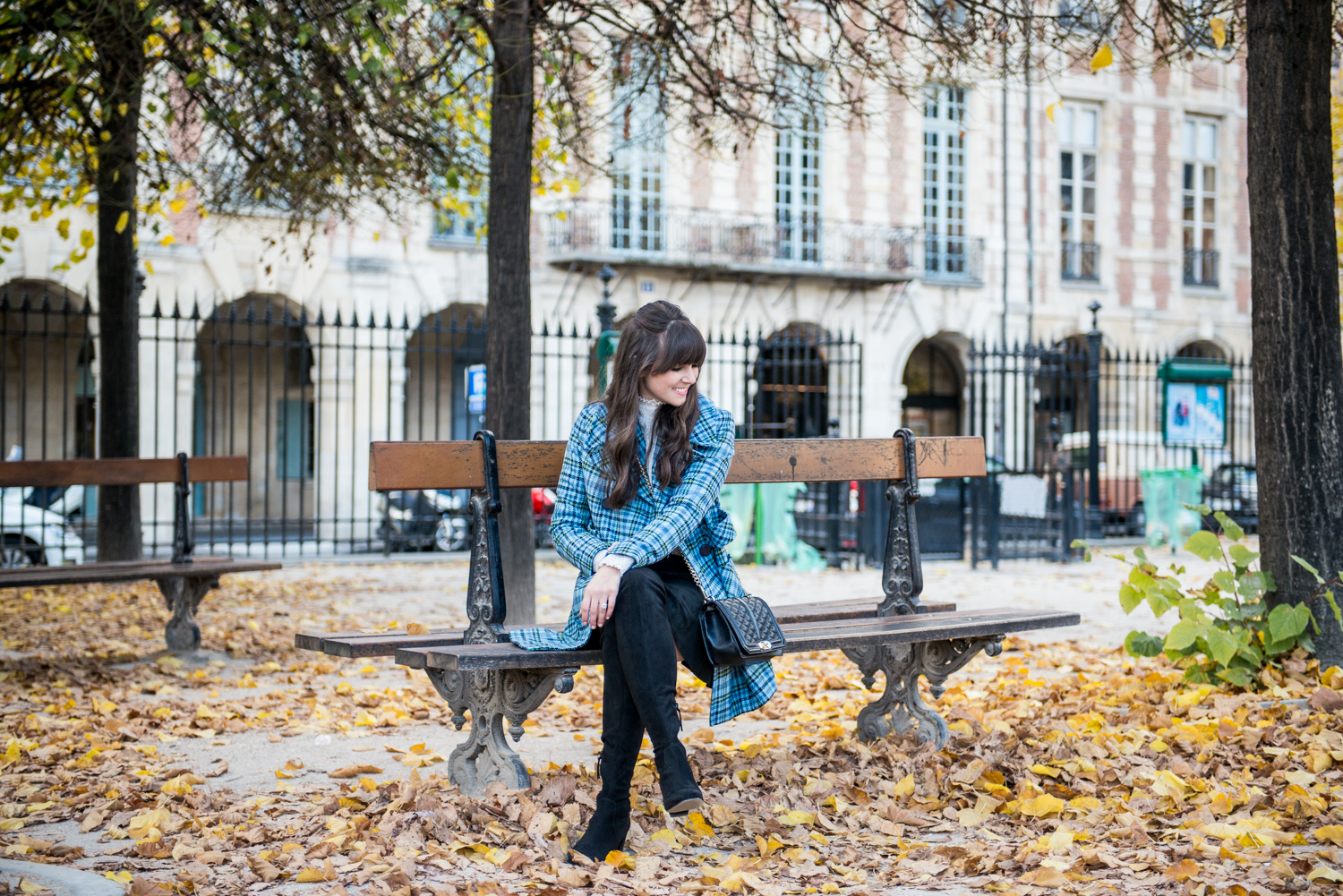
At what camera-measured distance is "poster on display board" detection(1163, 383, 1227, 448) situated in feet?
45.2

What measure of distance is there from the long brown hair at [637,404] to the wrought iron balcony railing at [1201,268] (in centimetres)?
2526

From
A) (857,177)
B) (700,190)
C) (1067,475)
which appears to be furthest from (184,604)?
(857,177)

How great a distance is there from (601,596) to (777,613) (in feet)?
3.73

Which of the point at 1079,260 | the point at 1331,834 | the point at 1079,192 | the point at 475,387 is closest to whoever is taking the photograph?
the point at 1331,834

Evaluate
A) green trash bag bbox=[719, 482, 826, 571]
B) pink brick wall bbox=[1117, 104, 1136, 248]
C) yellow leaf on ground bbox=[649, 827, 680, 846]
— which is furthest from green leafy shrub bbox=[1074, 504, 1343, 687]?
pink brick wall bbox=[1117, 104, 1136, 248]

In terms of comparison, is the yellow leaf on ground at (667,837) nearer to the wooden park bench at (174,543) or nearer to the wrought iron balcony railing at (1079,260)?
the wooden park bench at (174,543)

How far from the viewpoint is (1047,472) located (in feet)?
39.9

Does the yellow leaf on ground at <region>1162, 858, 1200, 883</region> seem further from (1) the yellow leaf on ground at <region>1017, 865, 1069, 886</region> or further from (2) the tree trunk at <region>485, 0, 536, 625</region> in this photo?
(2) the tree trunk at <region>485, 0, 536, 625</region>

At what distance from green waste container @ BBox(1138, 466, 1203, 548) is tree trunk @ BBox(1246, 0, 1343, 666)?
909 cm

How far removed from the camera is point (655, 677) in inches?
121

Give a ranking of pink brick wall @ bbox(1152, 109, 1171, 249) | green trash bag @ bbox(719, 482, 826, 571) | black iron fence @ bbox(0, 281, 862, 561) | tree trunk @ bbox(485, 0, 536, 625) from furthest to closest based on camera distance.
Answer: pink brick wall @ bbox(1152, 109, 1171, 249)
black iron fence @ bbox(0, 281, 862, 561)
green trash bag @ bbox(719, 482, 826, 571)
tree trunk @ bbox(485, 0, 536, 625)

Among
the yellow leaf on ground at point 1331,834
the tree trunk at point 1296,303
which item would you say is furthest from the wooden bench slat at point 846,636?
the tree trunk at point 1296,303

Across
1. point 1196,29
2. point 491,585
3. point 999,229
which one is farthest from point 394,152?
point 999,229

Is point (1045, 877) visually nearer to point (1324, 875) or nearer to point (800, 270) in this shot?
point (1324, 875)
